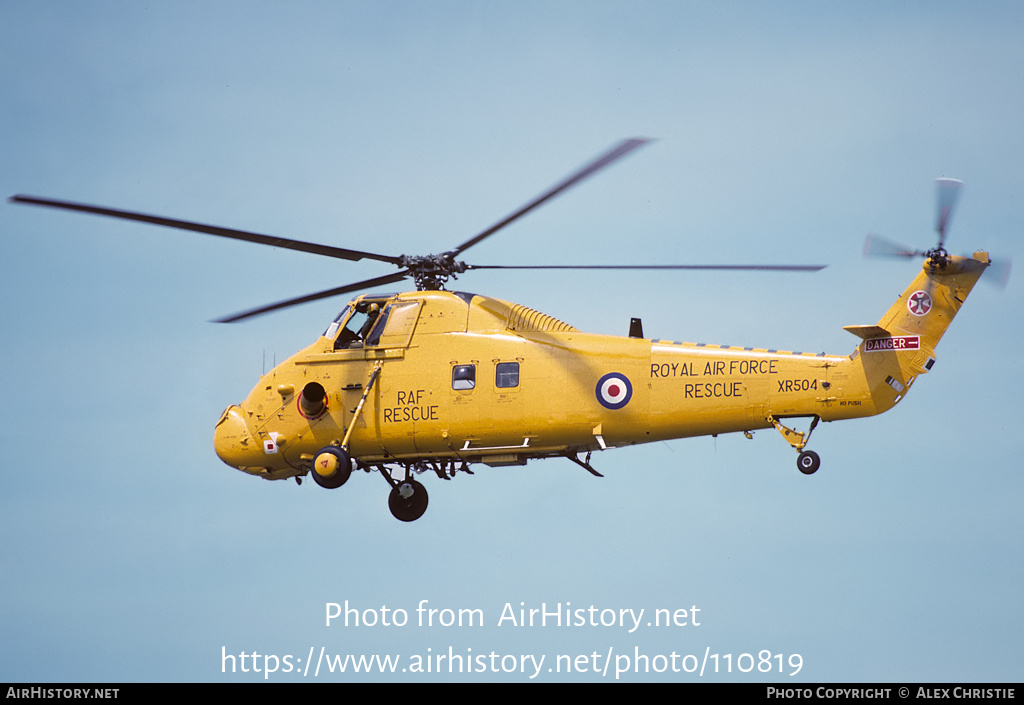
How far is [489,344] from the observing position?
33.1 m

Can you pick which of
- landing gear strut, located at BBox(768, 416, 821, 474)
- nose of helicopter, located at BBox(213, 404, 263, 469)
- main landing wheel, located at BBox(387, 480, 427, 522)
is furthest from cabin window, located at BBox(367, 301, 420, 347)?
landing gear strut, located at BBox(768, 416, 821, 474)

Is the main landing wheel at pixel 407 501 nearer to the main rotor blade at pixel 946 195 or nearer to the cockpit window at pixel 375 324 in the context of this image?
the cockpit window at pixel 375 324

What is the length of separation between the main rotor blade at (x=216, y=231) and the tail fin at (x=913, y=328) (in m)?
10.5

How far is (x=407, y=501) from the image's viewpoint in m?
35.0

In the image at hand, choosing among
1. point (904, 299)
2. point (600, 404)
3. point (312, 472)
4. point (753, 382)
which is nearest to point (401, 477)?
point (312, 472)

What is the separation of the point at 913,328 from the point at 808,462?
3414 millimetres

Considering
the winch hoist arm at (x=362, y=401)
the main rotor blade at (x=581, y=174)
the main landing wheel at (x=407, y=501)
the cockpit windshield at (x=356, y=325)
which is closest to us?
the main rotor blade at (x=581, y=174)

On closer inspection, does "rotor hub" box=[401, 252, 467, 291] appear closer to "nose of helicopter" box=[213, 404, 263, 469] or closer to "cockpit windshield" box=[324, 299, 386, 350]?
"cockpit windshield" box=[324, 299, 386, 350]

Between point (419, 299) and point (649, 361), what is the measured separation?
216 inches

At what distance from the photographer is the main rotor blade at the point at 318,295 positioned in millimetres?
33375

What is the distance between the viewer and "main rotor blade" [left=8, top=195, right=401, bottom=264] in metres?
28.8

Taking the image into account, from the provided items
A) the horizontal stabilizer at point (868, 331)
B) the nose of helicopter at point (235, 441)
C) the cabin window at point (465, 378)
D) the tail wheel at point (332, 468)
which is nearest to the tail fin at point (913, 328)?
the horizontal stabilizer at point (868, 331)

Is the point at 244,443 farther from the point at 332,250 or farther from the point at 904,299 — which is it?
the point at 904,299
